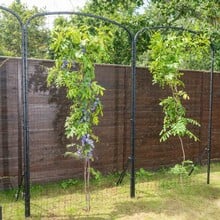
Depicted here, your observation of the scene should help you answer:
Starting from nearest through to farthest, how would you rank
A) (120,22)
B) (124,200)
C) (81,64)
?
1. (81,64)
2. (124,200)
3. (120,22)

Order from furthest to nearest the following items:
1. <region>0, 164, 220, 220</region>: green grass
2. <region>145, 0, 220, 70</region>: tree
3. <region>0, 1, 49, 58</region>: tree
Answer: <region>0, 1, 49, 58</region>: tree, <region>145, 0, 220, 70</region>: tree, <region>0, 164, 220, 220</region>: green grass

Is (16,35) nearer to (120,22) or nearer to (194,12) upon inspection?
(120,22)

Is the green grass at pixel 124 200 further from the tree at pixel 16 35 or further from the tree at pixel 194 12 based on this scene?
the tree at pixel 16 35

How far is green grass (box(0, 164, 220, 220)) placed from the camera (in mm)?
4048

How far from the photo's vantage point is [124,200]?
453cm

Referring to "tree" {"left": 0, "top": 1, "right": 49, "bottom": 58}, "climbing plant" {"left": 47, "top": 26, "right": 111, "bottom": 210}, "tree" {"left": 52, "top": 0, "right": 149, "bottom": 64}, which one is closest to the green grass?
"climbing plant" {"left": 47, "top": 26, "right": 111, "bottom": 210}

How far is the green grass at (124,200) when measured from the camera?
4.05 meters

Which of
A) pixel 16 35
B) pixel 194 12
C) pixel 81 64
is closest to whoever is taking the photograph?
pixel 81 64

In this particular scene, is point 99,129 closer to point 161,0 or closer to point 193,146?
point 193,146

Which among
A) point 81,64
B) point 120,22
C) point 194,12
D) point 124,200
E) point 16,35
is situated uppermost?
point 16,35

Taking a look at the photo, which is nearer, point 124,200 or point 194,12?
point 124,200

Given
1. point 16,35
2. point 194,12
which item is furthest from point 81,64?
point 16,35

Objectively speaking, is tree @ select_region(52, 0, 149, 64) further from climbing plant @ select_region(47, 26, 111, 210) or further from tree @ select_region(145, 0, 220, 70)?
climbing plant @ select_region(47, 26, 111, 210)

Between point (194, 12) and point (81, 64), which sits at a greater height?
point (194, 12)
